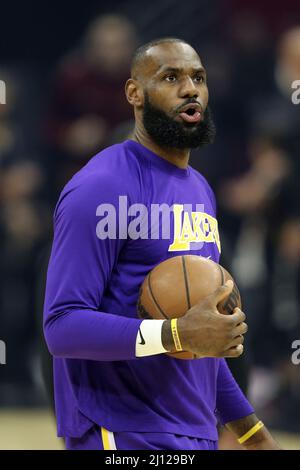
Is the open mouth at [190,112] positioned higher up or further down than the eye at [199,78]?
further down

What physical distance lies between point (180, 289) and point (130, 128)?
3224 mm

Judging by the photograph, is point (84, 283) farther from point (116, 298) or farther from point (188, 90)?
point (188, 90)

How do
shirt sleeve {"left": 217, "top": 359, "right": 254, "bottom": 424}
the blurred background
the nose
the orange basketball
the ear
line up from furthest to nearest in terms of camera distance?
the blurred background < shirt sleeve {"left": 217, "top": 359, "right": 254, "bottom": 424} < the ear < the nose < the orange basketball

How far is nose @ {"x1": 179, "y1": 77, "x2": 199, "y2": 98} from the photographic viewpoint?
299cm

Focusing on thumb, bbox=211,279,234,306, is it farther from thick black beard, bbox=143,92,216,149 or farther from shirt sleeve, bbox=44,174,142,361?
thick black beard, bbox=143,92,216,149

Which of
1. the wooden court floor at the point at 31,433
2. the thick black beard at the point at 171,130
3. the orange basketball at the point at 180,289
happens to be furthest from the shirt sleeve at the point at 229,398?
the wooden court floor at the point at 31,433

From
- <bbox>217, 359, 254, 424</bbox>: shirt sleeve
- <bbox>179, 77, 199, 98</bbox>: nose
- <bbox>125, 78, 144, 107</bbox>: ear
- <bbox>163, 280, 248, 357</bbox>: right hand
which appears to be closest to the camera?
<bbox>163, 280, 248, 357</bbox>: right hand

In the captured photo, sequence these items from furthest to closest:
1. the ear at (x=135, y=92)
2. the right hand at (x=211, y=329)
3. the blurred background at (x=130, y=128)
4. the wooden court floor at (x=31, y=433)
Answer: the blurred background at (x=130, y=128)
the wooden court floor at (x=31, y=433)
the ear at (x=135, y=92)
the right hand at (x=211, y=329)

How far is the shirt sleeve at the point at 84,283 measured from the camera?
2.65 meters

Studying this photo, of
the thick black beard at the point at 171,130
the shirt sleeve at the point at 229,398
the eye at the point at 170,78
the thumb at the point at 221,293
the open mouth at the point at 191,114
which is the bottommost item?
the shirt sleeve at the point at 229,398

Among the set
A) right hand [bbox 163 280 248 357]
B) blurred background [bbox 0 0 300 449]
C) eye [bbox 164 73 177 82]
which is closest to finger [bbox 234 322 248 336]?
right hand [bbox 163 280 248 357]

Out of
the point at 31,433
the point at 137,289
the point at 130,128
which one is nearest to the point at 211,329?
the point at 137,289

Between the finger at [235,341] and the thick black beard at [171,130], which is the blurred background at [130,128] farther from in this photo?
the finger at [235,341]
